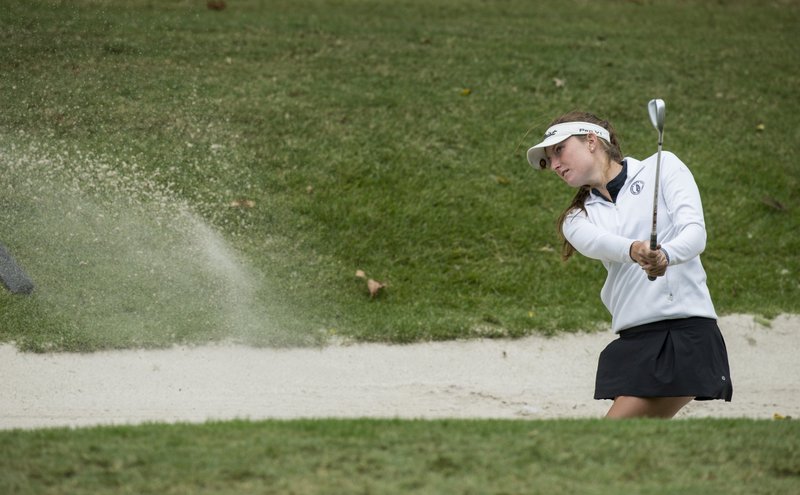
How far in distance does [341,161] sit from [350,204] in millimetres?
699

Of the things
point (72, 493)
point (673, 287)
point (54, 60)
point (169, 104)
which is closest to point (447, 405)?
point (673, 287)

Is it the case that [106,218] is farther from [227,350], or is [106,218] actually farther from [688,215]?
[688,215]

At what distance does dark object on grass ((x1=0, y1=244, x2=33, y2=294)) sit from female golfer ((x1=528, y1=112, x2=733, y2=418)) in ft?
13.4

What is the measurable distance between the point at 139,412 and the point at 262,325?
1378mm

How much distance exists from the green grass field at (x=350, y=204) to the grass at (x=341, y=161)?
0.09 ft

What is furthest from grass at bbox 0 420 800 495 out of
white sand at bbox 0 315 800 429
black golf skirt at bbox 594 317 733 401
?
white sand at bbox 0 315 800 429

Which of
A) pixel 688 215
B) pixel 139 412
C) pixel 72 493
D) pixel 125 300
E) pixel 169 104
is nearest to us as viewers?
pixel 72 493

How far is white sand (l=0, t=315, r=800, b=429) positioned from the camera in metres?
5.99

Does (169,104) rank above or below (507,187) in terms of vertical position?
above

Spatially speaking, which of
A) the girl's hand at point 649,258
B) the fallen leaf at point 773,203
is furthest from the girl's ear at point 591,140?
the fallen leaf at point 773,203

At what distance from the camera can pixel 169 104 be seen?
9.59 metres

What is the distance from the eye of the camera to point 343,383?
6492 mm

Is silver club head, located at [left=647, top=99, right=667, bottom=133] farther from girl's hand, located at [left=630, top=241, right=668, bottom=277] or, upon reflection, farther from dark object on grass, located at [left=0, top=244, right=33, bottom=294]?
dark object on grass, located at [left=0, top=244, right=33, bottom=294]

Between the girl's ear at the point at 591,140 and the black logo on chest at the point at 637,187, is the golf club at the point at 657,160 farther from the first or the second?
the girl's ear at the point at 591,140
